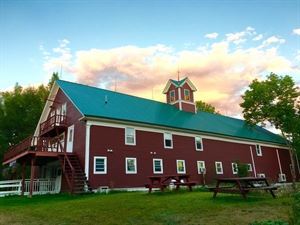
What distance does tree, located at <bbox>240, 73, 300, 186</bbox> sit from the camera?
29172 mm

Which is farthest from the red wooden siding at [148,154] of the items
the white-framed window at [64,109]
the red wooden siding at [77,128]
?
the white-framed window at [64,109]

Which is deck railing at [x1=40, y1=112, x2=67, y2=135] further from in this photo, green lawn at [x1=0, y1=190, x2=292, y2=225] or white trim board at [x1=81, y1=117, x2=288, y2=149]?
green lawn at [x1=0, y1=190, x2=292, y2=225]

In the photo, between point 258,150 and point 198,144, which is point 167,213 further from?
point 258,150

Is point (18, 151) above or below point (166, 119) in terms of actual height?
below

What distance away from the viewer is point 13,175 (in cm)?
3653

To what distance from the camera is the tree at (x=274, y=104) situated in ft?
95.7

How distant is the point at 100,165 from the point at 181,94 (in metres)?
15.7

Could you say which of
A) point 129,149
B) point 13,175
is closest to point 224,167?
point 129,149

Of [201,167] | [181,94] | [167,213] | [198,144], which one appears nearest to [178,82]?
[181,94]

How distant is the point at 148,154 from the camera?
24.4 m

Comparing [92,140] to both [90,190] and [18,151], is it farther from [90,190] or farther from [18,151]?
[18,151]

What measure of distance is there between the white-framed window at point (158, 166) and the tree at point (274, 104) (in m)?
11.5

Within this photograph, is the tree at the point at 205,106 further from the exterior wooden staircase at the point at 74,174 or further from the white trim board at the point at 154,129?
the exterior wooden staircase at the point at 74,174

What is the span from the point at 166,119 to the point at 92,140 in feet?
28.8
